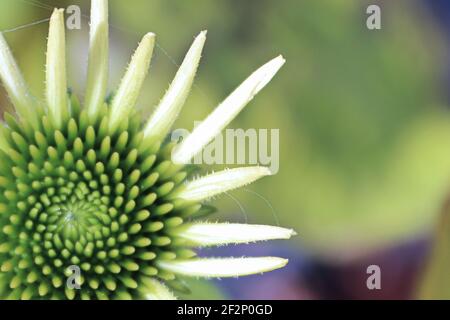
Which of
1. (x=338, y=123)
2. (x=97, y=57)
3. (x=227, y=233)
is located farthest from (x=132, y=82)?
(x=338, y=123)

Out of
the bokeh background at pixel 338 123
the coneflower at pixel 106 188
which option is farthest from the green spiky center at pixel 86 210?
the bokeh background at pixel 338 123

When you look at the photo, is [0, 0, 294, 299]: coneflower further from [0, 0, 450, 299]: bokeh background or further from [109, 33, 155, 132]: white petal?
[0, 0, 450, 299]: bokeh background

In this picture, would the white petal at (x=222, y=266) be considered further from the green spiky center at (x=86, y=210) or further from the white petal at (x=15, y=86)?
the white petal at (x=15, y=86)

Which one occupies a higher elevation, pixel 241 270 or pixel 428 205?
pixel 428 205

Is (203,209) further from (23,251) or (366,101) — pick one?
(366,101)

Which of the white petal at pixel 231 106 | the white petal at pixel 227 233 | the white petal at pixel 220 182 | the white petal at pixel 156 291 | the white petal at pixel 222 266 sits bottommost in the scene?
the white petal at pixel 156 291

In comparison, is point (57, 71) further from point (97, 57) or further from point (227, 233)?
point (227, 233)

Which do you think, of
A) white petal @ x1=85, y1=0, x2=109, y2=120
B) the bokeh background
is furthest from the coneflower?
the bokeh background
